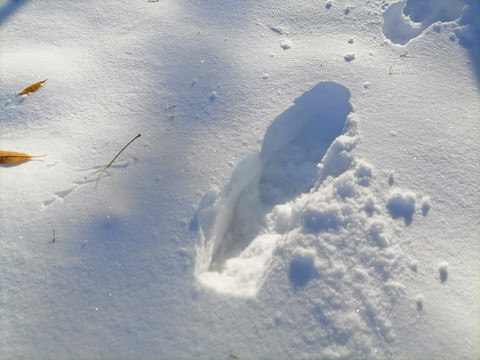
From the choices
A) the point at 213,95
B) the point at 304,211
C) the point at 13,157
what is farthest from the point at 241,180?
the point at 13,157

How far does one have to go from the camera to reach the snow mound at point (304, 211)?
1.33m

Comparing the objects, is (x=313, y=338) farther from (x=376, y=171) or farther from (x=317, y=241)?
(x=376, y=171)

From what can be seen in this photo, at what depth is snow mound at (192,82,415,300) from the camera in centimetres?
133

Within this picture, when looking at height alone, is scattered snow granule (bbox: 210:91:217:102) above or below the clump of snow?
below

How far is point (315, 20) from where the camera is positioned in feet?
6.71

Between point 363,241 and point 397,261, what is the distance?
137mm

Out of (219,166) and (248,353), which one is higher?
(219,166)

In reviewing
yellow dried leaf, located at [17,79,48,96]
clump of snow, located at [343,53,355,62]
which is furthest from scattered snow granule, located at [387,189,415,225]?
yellow dried leaf, located at [17,79,48,96]

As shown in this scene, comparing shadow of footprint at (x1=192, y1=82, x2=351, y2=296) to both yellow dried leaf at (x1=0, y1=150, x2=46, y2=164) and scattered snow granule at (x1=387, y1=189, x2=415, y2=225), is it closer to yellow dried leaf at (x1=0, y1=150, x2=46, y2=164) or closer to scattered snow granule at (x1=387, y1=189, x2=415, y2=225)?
scattered snow granule at (x1=387, y1=189, x2=415, y2=225)

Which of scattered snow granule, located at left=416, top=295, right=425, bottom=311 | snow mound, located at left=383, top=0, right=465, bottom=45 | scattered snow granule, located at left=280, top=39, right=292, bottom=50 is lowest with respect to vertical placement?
scattered snow granule, located at left=416, top=295, right=425, bottom=311

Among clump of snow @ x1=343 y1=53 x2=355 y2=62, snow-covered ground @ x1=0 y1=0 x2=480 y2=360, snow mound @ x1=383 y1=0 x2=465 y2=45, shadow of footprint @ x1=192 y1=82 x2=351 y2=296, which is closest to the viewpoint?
snow-covered ground @ x1=0 y1=0 x2=480 y2=360

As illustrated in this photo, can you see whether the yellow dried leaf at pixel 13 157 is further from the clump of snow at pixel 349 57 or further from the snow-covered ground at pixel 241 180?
the clump of snow at pixel 349 57

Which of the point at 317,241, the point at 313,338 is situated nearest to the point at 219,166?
the point at 317,241

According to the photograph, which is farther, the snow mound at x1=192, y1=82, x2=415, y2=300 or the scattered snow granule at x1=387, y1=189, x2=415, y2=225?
the scattered snow granule at x1=387, y1=189, x2=415, y2=225
